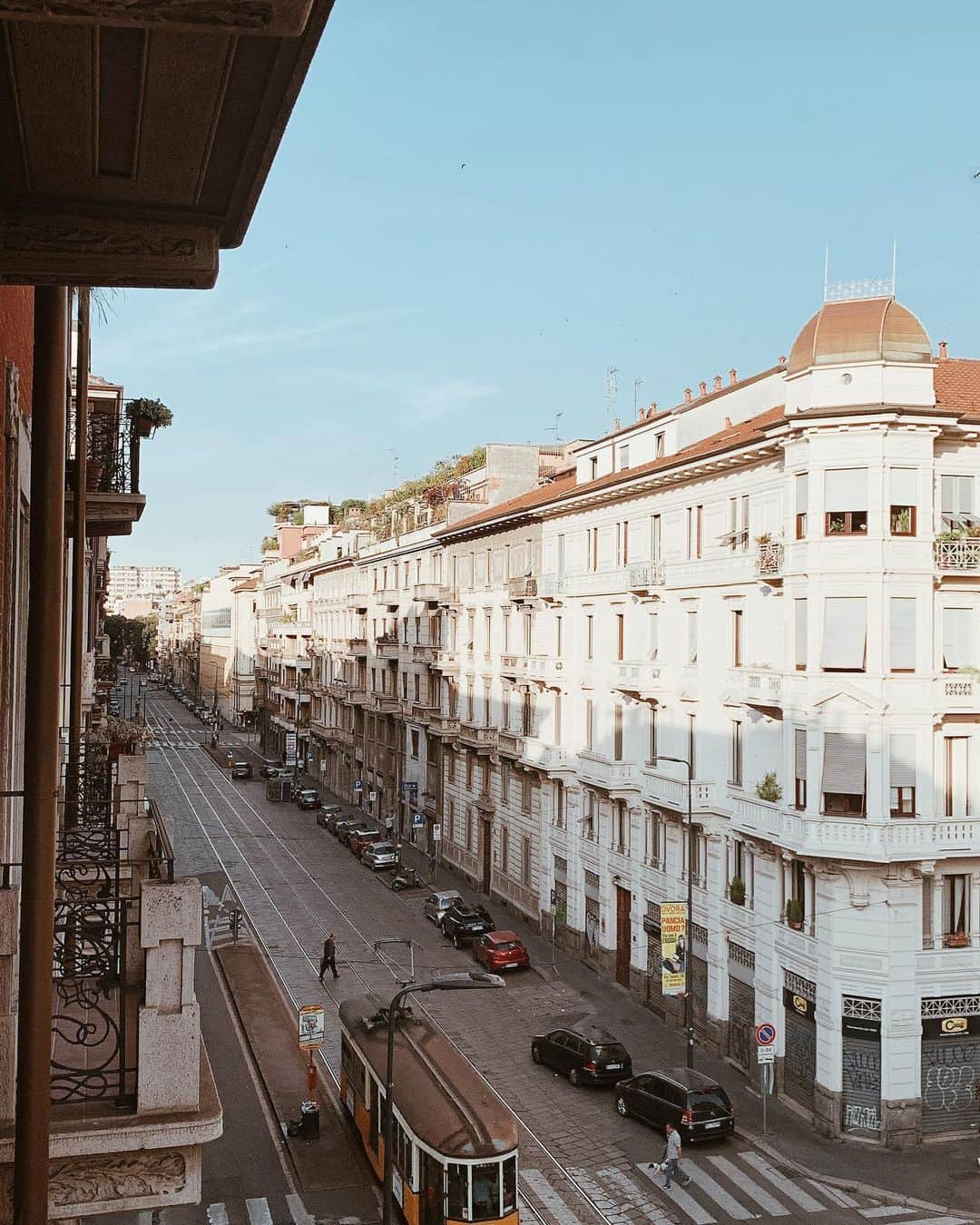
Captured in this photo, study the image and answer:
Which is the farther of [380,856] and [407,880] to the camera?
[380,856]

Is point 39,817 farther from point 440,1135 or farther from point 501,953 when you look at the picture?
point 501,953

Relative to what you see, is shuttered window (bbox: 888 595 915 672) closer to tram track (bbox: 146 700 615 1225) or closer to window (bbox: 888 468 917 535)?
window (bbox: 888 468 917 535)

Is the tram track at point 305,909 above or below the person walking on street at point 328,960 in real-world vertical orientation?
below

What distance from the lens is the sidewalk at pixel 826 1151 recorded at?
23594 millimetres

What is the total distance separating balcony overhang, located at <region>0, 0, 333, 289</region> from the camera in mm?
2762

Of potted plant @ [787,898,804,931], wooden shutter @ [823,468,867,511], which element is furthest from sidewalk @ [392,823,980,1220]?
wooden shutter @ [823,468,867,511]

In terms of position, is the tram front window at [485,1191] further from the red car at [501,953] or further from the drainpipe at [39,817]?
the red car at [501,953]

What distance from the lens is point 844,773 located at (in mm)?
27062

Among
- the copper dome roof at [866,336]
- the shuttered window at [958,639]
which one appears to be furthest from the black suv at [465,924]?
the copper dome roof at [866,336]

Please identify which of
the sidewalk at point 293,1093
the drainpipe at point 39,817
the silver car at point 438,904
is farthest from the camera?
the silver car at point 438,904

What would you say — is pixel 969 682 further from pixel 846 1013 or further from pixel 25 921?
pixel 25 921

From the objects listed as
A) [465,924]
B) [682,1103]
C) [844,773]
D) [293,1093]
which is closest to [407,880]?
[465,924]

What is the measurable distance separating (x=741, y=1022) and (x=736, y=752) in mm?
7336

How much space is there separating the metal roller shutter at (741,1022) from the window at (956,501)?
13476mm
